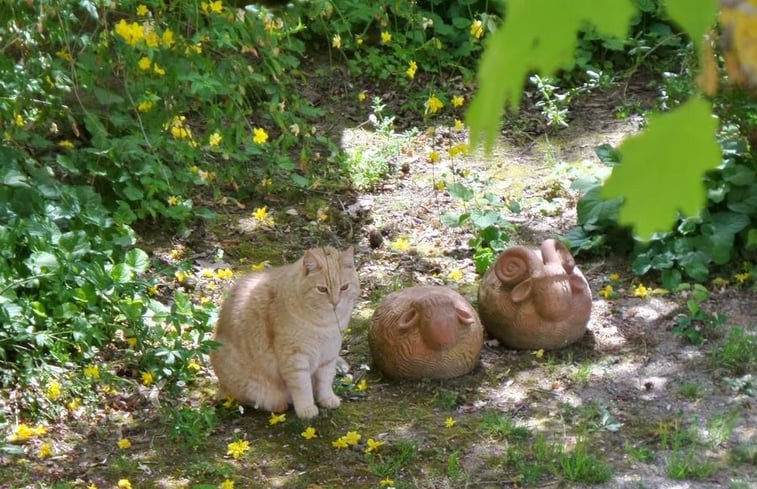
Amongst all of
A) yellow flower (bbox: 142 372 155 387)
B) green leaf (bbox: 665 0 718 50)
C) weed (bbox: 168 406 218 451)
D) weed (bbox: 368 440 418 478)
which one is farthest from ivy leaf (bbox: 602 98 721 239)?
yellow flower (bbox: 142 372 155 387)

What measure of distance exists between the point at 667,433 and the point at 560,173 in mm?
2551

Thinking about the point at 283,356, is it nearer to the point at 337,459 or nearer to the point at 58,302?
the point at 337,459

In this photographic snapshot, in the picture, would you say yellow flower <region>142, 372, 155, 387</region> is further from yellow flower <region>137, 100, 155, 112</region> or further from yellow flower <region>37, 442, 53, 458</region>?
yellow flower <region>137, 100, 155, 112</region>

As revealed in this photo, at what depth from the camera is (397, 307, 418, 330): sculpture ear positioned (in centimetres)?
446

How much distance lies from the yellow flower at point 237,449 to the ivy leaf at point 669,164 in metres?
3.53

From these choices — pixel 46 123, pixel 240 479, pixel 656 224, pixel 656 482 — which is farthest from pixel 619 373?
pixel 656 224

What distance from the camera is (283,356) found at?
161 inches

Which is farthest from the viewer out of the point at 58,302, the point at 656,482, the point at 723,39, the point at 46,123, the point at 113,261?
the point at 46,123

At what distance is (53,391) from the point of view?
3998 mm

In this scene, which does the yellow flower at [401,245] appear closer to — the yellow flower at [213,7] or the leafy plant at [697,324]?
the leafy plant at [697,324]

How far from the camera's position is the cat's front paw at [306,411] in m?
4.14

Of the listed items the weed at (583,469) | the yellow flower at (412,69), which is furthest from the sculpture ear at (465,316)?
the yellow flower at (412,69)

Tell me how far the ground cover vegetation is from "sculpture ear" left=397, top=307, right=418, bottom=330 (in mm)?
323

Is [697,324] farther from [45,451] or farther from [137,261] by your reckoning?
[45,451]
